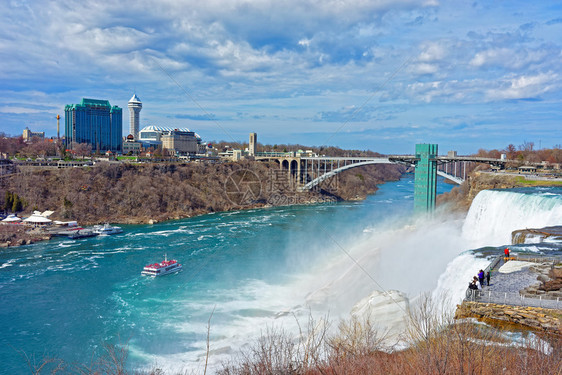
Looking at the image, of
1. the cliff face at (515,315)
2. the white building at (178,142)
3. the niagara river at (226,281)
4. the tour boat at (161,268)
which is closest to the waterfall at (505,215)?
the niagara river at (226,281)

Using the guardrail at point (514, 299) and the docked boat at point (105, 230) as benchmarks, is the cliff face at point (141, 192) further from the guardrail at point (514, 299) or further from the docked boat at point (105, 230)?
the guardrail at point (514, 299)

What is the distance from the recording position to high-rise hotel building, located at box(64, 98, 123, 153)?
62312 millimetres

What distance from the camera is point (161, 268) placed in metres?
17.1

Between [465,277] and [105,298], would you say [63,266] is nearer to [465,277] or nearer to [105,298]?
[105,298]

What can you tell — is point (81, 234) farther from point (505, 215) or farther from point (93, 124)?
point (93, 124)

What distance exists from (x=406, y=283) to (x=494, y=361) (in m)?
9.43

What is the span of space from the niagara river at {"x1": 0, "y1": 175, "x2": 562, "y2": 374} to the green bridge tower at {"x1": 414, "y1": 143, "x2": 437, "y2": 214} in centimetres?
99

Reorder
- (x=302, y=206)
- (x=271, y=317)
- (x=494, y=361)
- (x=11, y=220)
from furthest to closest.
→ (x=302, y=206) < (x=11, y=220) < (x=271, y=317) < (x=494, y=361)

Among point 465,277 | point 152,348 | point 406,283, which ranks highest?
point 465,277

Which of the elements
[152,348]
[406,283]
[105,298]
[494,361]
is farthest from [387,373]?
[105,298]

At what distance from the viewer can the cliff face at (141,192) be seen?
100 ft

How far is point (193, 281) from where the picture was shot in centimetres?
1630

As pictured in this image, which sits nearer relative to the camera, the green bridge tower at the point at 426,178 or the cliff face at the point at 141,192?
the green bridge tower at the point at 426,178

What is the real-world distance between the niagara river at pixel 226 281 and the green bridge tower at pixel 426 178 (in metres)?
0.99
